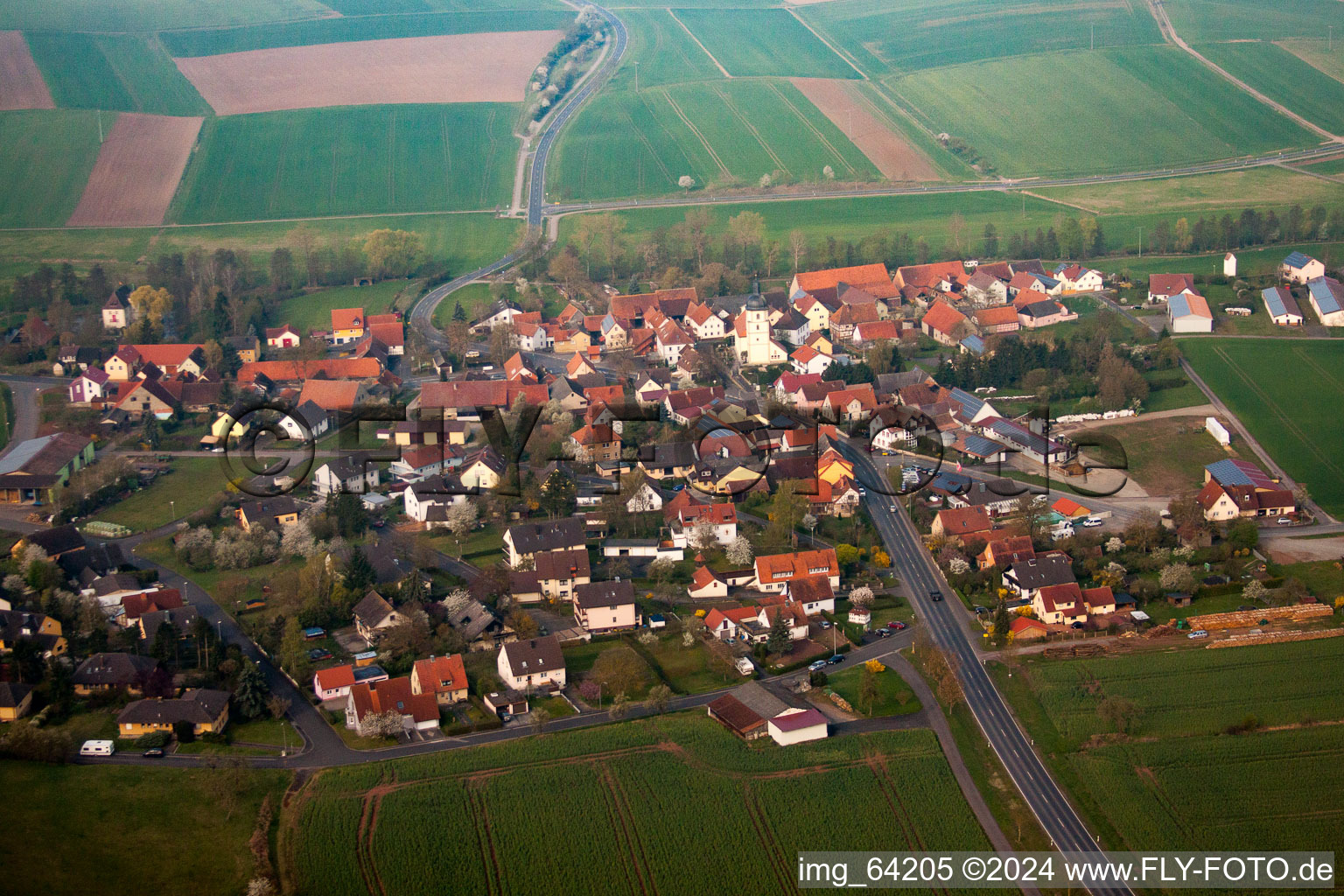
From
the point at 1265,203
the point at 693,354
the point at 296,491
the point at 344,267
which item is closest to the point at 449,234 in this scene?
the point at 344,267

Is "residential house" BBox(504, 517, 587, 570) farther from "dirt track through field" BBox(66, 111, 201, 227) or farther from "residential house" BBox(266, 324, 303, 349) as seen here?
"dirt track through field" BBox(66, 111, 201, 227)

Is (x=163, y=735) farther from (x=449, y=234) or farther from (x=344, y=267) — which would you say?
(x=449, y=234)

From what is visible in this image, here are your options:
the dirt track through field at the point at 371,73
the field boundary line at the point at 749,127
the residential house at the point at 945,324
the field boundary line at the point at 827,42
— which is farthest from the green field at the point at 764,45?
the residential house at the point at 945,324

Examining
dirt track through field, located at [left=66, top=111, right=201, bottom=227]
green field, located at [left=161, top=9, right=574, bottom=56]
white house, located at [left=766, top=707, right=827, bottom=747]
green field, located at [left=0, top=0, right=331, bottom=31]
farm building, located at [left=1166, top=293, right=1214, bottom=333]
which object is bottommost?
white house, located at [left=766, top=707, right=827, bottom=747]

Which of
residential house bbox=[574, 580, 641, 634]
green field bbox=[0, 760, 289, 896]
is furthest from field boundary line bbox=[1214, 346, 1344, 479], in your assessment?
green field bbox=[0, 760, 289, 896]

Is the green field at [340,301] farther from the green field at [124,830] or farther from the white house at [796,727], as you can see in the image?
the white house at [796,727]

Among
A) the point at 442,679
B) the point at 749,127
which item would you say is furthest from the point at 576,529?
the point at 749,127
